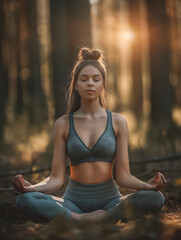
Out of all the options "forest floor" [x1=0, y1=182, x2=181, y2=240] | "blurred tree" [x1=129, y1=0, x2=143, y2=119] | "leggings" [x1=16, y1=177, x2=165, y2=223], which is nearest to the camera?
"forest floor" [x1=0, y1=182, x2=181, y2=240]

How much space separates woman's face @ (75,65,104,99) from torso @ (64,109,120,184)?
0.87ft

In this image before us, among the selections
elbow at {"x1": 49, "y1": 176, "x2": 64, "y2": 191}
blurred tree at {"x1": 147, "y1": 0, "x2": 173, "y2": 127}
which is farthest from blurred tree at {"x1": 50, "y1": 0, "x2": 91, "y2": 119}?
elbow at {"x1": 49, "y1": 176, "x2": 64, "y2": 191}

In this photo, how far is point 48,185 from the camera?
124 inches

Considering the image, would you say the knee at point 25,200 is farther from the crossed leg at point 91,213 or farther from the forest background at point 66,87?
the forest background at point 66,87

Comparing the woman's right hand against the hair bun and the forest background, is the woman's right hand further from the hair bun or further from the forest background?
the hair bun

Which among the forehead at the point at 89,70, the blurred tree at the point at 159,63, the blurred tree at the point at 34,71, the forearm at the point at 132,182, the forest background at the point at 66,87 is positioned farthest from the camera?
the blurred tree at the point at 34,71

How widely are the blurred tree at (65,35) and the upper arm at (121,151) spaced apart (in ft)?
10.9

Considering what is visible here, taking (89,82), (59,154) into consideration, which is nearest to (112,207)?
(59,154)

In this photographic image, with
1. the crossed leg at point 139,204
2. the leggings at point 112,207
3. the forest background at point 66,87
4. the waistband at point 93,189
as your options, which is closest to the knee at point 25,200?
the leggings at point 112,207

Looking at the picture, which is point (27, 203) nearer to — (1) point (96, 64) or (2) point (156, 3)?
(1) point (96, 64)

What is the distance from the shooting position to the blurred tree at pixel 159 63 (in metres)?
8.76

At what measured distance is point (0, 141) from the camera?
5.45 meters

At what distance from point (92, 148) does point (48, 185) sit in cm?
54

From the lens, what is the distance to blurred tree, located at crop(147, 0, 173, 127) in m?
8.76
